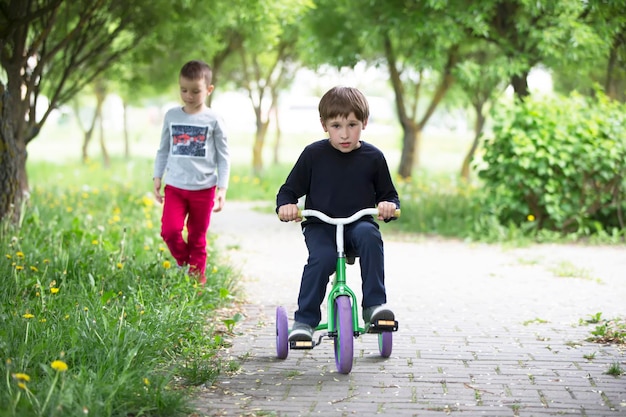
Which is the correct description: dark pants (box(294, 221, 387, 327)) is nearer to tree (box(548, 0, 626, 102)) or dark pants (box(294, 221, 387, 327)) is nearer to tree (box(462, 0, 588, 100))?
tree (box(548, 0, 626, 102))

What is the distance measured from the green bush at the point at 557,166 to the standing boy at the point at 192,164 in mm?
5460

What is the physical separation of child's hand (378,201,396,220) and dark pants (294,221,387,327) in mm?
132

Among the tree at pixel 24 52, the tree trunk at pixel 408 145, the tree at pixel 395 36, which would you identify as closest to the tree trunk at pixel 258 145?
the tree at pixel 395 36

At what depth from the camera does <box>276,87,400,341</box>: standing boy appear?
4898 mm

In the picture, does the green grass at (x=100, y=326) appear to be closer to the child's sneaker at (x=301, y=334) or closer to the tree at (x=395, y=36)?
the child's sneaker at (x=301, y=334)

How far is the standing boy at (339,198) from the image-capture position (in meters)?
4.90

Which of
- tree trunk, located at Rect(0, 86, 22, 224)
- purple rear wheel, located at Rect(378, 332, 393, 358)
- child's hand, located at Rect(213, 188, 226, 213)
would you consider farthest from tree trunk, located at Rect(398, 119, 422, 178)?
purple rear wheel, located at Rect(378, 332, 393, 358)

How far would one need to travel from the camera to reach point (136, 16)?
12.6 metres

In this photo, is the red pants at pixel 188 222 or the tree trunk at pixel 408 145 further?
the tree trunk at pixel 408 145

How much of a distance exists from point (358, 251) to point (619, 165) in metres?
7.39

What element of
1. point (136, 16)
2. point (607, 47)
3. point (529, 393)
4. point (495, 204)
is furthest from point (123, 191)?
point (529, 393)

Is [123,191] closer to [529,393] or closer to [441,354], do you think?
[441,354]

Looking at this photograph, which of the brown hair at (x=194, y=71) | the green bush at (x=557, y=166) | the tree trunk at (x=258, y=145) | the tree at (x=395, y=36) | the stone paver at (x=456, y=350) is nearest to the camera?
the stone paver at (x=456, y=350)

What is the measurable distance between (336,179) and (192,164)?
1960 mm
